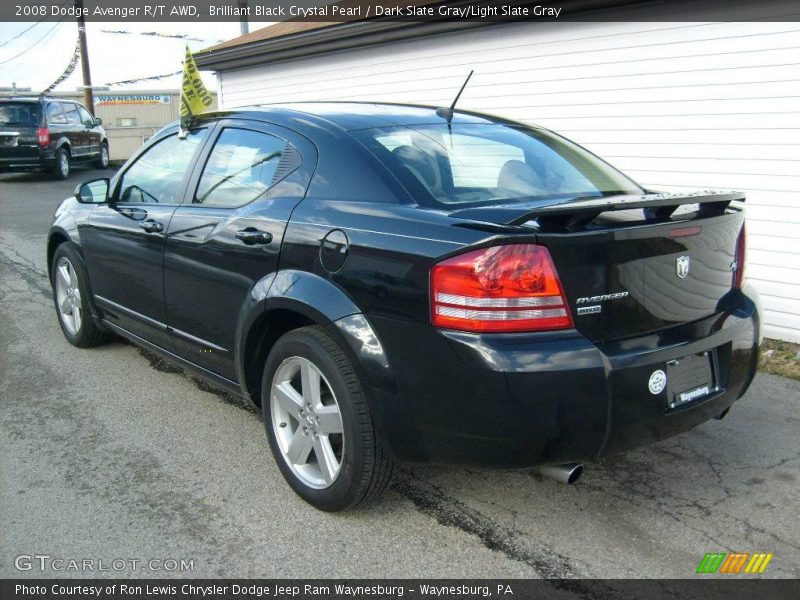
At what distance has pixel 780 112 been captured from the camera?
5641 millimetres

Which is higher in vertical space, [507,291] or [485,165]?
[485,165]

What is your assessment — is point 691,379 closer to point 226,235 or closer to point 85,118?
point 226,235

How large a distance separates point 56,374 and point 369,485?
294cm

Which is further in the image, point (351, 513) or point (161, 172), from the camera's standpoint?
point (161, 172)

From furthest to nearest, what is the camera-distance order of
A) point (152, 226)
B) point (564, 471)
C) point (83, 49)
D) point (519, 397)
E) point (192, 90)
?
point (83, 49), point (192, 90), point (152, 226), point (564, 471), point (519, 397)

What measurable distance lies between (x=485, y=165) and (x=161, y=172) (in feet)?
6.61

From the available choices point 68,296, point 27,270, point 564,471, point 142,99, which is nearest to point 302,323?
point 564,471

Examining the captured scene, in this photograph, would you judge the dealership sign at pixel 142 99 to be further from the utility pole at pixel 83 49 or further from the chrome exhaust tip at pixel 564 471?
the chrome exhaust tip at pixel 564 471

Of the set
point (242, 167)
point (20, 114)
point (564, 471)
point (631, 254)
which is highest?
point (20, 114)

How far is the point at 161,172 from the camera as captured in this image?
4414mm

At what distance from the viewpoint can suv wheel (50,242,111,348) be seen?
5.18m

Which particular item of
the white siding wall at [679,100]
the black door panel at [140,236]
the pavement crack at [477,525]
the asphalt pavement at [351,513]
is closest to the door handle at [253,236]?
the black door panel at [140,236]

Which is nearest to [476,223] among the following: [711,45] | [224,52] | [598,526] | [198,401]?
[598,526]

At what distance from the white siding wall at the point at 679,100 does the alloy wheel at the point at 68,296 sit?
15.2ft
